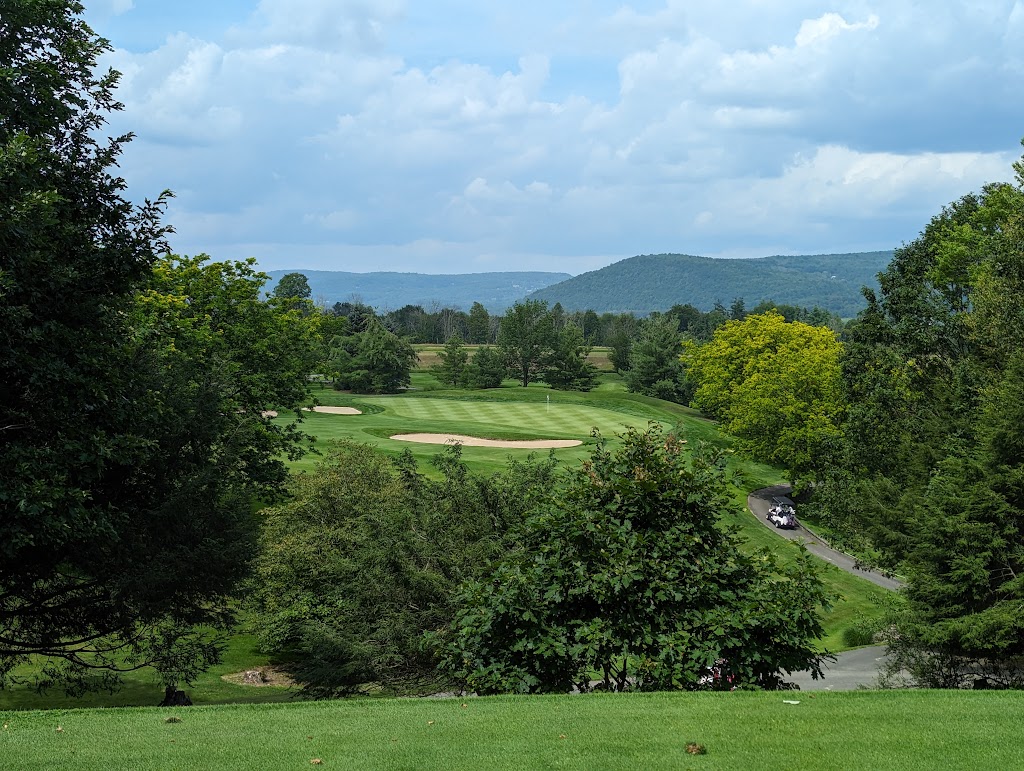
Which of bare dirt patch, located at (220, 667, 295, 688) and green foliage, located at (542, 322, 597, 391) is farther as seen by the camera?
green foliage, located at (542, 322, 597, 391)

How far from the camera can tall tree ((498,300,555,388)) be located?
4424 inches

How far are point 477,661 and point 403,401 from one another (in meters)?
73.6

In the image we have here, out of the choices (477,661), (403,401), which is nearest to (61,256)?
(477,661)

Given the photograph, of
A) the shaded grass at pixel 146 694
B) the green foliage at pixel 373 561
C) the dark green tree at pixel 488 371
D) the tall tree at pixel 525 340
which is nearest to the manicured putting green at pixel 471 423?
the green foliage at pixel 373 561

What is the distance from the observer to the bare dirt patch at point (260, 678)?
23109 millimetres

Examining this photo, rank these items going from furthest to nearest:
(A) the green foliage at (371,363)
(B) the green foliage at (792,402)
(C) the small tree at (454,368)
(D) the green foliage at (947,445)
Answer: (C) the small tree at (454,368) < (A) the green foliage at (371,363) < (B) the green foliage at (792,402) < (D) the green foliage at (947,445)

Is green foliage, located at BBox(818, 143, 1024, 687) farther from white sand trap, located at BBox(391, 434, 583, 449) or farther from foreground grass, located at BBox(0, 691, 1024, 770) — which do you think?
white sand trap, located at BBox(391, 434, 583, 449)

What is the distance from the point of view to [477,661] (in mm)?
10461

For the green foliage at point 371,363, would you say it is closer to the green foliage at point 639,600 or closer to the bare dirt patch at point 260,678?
the bare dirt patch at point 260,678

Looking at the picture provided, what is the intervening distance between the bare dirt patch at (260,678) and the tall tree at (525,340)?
8874 cm

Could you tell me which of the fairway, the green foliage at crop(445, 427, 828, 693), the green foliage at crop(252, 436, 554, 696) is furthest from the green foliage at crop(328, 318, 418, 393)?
the green foliage at crop(445, 427, 828, 693)

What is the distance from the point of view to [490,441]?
188 feet

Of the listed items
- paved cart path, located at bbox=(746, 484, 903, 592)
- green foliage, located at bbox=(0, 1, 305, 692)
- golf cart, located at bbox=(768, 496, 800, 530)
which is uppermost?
green foliage, located at bbox=(0, 1, 305, 692)

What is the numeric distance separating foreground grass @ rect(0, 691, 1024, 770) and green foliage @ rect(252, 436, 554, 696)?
215 inches
